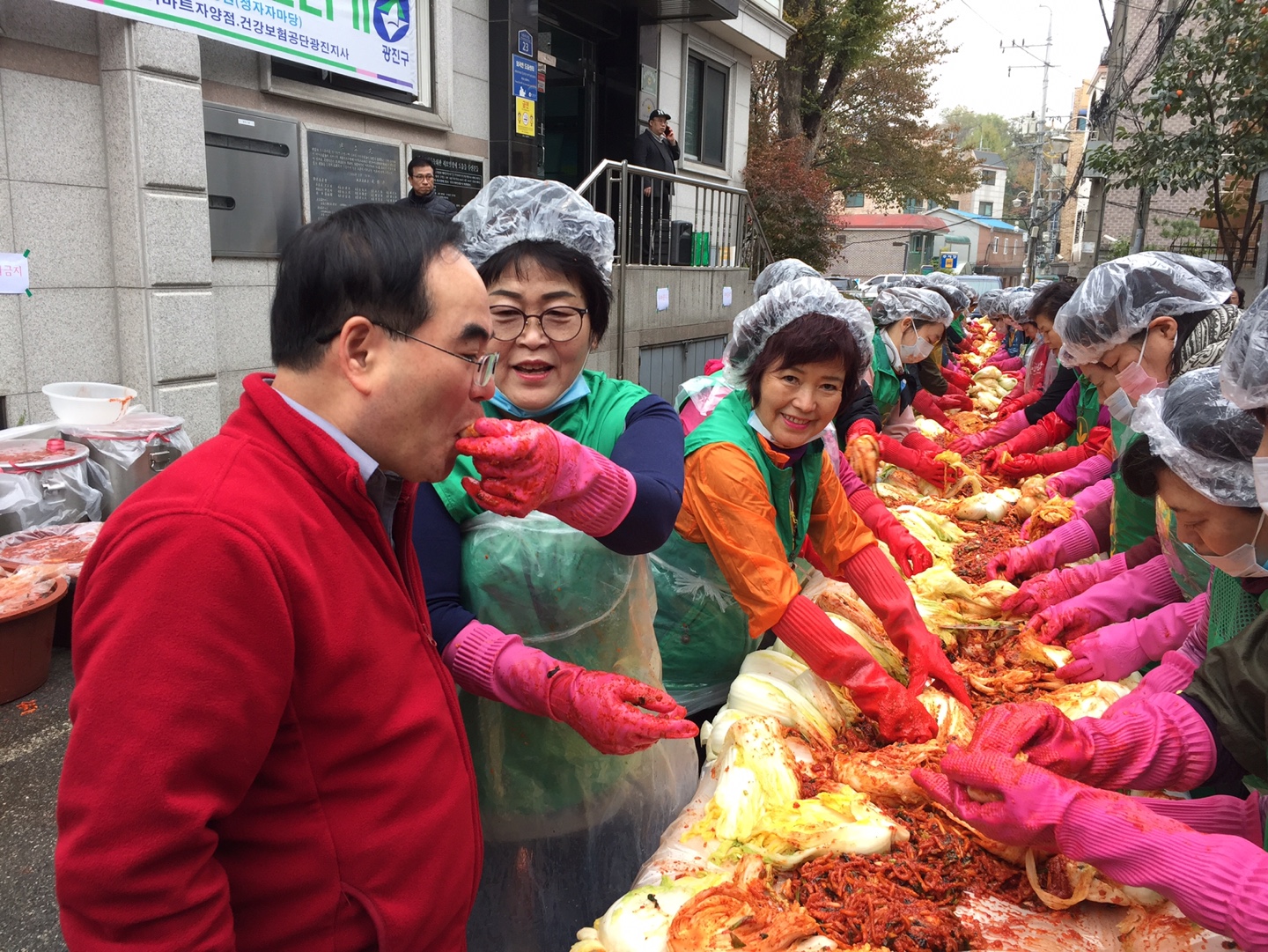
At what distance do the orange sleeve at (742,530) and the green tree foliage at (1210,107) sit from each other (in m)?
9.22

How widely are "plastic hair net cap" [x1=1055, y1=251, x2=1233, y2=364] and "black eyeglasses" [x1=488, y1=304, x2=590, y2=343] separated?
2.53 m

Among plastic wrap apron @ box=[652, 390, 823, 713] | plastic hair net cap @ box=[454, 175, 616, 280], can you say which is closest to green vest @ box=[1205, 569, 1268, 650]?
plastic wrap apron @ box=[652, 390, 823, 713]

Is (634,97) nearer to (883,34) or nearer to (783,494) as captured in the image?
(783,494)

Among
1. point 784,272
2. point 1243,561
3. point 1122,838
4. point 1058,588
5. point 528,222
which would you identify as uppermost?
point 784,272

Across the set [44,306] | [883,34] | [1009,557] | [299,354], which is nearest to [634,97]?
[44,306]

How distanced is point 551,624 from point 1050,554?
9.35 ft

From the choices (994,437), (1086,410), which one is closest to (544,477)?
(1086,410)

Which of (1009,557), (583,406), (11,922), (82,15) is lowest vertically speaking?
(11,922)

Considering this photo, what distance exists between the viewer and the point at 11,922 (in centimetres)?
256

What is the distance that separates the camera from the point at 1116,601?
3.13 meters

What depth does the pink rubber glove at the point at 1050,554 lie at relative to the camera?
3922mm

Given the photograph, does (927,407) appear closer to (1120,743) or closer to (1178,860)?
(1120,743)

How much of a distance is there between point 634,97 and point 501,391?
11696 millimetres

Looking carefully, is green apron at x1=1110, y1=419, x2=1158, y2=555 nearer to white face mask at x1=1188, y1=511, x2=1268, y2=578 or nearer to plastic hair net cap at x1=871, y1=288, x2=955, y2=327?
white face mask at x1=1188, y1=511, x2=1268, y2=578
